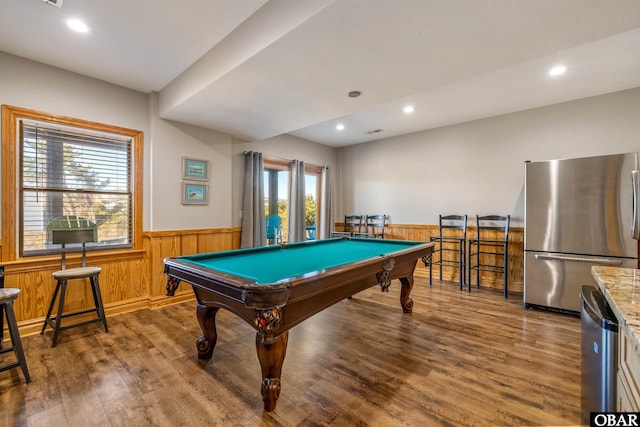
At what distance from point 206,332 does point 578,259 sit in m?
3.90

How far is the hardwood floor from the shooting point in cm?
161

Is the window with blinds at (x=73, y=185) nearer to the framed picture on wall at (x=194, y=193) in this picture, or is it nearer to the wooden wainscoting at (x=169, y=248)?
the wooden wainscoting at (x=169, y=248)

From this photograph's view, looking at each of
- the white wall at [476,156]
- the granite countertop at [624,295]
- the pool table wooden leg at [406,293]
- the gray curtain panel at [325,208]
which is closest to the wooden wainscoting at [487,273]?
the white wall at [476,156]

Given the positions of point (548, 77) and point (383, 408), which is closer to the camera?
point (383, 408)

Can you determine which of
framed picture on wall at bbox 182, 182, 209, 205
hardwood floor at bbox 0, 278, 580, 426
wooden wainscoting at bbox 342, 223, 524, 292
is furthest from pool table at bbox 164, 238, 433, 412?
wooden wainscoting at bbox 342, 223, 524, 292

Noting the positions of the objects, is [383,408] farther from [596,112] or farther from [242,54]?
[596,112]

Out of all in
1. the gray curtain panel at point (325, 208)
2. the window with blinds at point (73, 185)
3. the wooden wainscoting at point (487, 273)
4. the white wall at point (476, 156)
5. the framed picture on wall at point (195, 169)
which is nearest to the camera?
the window with blinds at point (73, 185)

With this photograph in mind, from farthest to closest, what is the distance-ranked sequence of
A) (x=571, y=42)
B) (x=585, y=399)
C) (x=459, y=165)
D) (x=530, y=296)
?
(x=459, y=165) → (x=530, y=296) → (x=571, y=42) → (x=585, y=399)

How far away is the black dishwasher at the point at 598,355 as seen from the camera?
40.4 inches

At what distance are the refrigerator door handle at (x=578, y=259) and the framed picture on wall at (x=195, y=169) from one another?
14.5 ft

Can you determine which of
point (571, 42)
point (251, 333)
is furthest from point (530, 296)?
point (251, 333)

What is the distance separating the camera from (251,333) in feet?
8.80

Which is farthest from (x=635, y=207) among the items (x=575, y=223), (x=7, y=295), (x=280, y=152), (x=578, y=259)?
(x=7, y=295)

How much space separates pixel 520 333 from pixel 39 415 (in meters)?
3.71
